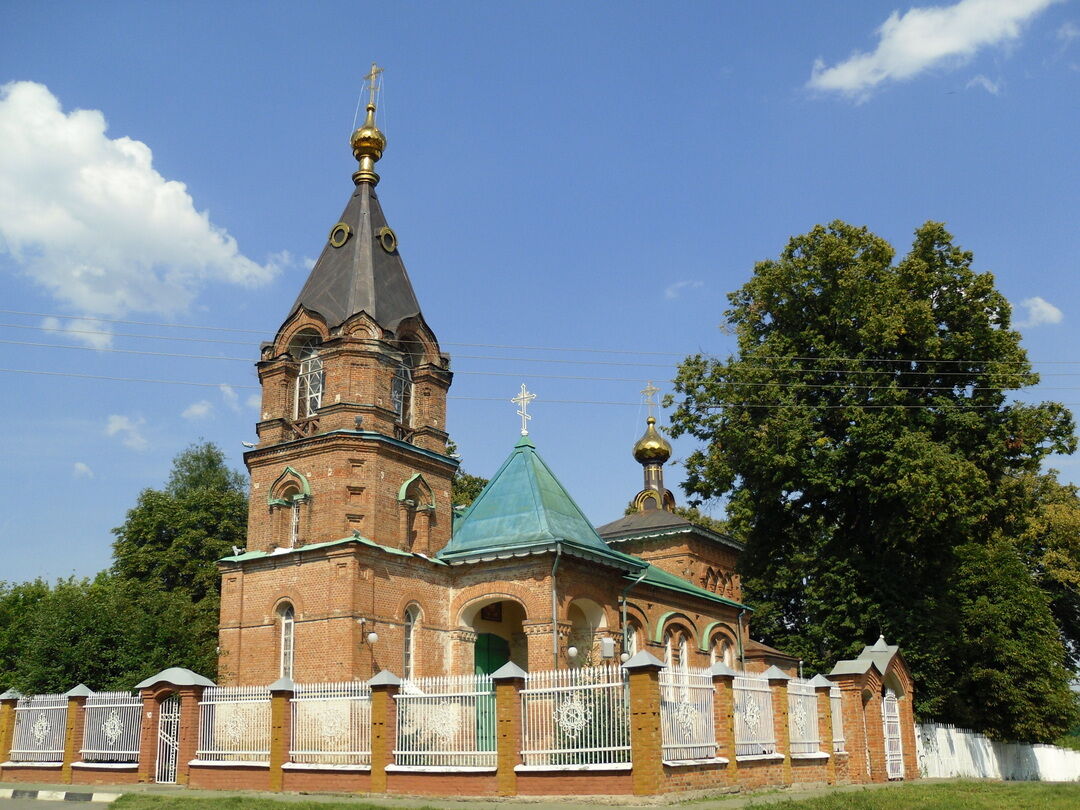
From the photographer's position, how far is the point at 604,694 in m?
13.7

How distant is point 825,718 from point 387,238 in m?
14.7

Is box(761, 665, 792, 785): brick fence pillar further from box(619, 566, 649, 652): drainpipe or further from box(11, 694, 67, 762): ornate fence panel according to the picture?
box(11, 694, 67, 762): ornate fence panel

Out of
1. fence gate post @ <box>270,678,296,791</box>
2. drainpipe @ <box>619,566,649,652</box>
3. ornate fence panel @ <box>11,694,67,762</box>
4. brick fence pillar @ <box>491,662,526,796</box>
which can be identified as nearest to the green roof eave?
fence gate post @ <box>270,678,296,791</box>

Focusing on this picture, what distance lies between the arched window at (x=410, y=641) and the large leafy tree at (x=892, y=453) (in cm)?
906

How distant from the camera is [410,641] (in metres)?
20.9

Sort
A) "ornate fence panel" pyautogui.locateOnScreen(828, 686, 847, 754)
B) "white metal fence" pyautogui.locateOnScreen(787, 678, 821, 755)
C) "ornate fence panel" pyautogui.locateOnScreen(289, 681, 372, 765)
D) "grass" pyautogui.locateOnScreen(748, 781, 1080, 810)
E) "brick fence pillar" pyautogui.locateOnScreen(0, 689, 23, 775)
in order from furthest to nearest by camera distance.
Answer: "brick fence pillar" pyautogui.locateOnScreen(0, 689, 23, 775) → "ornate fence panel" pyautogui.locateOnScreen(828, 686, 847, 754) → "white metal fence" pyautogui.locateOnScreen(787, 678, 821, 755) → "ornate fence panel" pyautogui.locateOnScreen(289, 681, 372, 765) → "grass" pyautogui.locateOnScreen(748, 781, 1080, 810)

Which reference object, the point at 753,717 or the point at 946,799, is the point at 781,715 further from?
the point at 946,799

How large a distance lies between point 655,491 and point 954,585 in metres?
13.1

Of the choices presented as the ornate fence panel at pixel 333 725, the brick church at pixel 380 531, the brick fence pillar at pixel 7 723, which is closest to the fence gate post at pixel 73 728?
the brick fence pillar at pixel 7 723

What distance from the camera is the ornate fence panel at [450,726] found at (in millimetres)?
14602

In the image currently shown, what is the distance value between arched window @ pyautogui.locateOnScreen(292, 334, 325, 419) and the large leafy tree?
31.4ft

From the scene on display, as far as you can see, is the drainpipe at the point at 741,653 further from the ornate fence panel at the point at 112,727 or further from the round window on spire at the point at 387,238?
the ornate fence panel at the point at 112,727

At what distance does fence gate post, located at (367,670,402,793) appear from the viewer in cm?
1518

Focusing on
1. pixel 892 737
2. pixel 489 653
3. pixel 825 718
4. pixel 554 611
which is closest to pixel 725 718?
pixel 825 718
